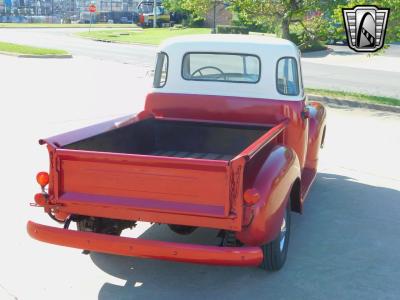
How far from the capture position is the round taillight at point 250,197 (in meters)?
3.84

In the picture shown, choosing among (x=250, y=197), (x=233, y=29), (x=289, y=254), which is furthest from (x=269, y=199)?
(x=233, y=29)

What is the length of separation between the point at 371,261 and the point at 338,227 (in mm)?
795

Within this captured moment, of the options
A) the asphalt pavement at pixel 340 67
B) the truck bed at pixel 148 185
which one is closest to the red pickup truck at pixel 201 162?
the truck bed at pixel 148 185

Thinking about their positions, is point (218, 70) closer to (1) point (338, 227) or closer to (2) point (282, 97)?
(2) point (282, 97)

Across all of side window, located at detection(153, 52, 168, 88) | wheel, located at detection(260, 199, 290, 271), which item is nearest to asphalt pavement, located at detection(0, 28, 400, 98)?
side window, located at detection(153, 52, 168, 88)

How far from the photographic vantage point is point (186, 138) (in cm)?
579

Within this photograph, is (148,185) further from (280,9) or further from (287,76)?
(280,9)

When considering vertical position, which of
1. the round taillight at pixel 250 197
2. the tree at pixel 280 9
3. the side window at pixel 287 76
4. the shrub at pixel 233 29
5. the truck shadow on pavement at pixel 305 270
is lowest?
the truck shadow on pavement at pixel 305 270

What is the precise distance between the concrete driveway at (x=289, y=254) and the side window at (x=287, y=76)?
4.36 feet

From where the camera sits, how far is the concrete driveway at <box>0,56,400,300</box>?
170 inches

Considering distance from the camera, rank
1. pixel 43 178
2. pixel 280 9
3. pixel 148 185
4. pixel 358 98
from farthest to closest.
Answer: pixel 280 9, pixel 358 98, pixel 43 178, pixel 148 185

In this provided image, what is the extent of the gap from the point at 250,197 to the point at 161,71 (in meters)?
2.67

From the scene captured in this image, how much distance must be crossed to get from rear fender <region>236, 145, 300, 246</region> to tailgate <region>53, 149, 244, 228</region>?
0.16 metres

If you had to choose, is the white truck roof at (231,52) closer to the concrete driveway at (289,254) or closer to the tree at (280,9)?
the concrete driveway at (289,254)
